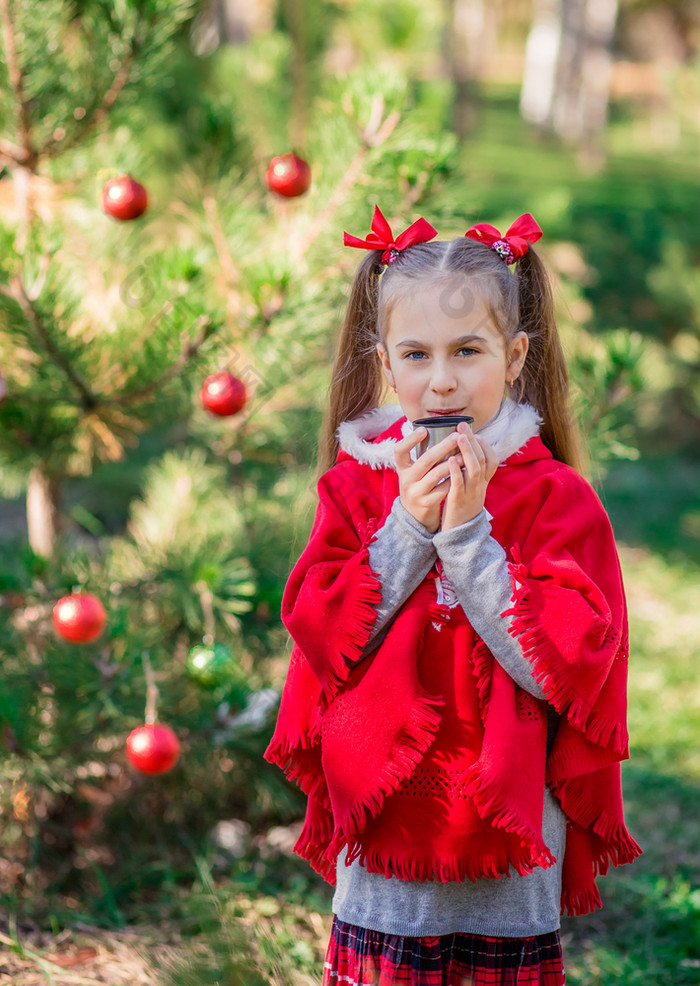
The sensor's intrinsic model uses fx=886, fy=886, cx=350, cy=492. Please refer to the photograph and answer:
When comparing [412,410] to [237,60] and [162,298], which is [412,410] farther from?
[237,60]

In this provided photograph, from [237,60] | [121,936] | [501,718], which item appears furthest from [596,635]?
A: [237,60]

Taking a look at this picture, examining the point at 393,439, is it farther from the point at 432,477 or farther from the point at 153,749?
the point at 153,749

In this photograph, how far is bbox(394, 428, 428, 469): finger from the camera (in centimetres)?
127

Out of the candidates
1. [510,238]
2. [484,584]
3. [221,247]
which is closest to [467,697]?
[484,584]

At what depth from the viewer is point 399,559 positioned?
1.29 m

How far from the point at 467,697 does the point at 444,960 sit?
1.38 feet

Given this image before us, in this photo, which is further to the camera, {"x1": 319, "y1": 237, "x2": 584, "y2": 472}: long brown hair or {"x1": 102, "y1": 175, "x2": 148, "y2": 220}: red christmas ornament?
{"x1": 102, "y1": 175, "x2": 148, "y2": 220}: red christmas ornament

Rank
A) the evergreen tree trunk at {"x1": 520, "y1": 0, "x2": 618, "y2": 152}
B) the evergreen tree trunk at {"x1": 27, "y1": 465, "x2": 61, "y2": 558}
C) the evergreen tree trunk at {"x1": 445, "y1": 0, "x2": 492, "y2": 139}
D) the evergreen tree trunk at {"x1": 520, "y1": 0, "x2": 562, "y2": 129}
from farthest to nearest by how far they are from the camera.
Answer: the evergreen tree trunk at {"x1": 520, "y1": 0, "x2": 562, "y2": 129}, the evergreen tree trunk at {"x1": 520, "y1": 0, "x2": 618, "y2": 152}, the evergreen tree trunk at {"x1": 445, "y1": 0, "x2": 492, "y2": 139}, the evergreen tree trunk at {"x1": 27, "y1": 465, "x2": 61, "y2": 558}

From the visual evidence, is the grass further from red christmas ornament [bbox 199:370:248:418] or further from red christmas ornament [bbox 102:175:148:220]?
red christmas ornament [bbox 102:175:148:220]

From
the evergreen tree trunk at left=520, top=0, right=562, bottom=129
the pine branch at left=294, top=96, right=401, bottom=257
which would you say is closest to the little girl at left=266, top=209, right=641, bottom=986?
the pine branch at left=294, top=96, right=401, bottom=257

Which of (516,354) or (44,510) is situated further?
(44,510)

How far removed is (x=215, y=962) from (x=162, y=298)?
173 centimetres

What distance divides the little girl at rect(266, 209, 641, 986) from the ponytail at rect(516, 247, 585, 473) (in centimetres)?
10

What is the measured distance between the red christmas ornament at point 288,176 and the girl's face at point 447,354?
2.83 ft
